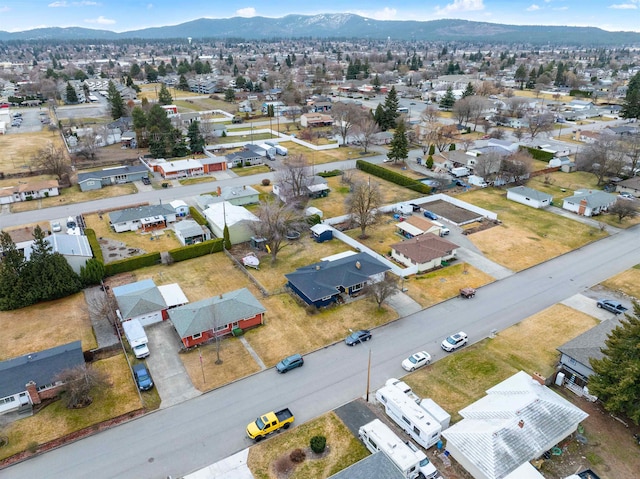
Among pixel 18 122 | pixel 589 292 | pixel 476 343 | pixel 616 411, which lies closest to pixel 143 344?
pixel 476 343

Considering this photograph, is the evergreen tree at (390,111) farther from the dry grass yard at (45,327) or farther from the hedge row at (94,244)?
the dry grass yard at (45,327)

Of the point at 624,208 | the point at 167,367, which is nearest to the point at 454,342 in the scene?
the point at 167,367

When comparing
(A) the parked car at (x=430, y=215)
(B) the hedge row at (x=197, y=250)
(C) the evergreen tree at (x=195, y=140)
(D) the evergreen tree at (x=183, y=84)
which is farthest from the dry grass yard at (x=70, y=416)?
(D) the evergreen tree at (x=183, y=84)

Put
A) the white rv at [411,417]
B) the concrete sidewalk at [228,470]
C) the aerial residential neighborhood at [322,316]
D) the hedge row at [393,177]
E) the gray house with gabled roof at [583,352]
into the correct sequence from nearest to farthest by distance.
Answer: the concrete sidewalk at [228,470]
the aerial residential neighborhood at [322,316]
the white rv at [411,417]
the gray house with gabled roof at [583,352]
the hedge row at [393,177]

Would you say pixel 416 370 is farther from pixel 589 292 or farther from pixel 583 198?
pixel 583 198

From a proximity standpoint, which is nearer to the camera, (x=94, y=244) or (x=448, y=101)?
(x=94, y=244)

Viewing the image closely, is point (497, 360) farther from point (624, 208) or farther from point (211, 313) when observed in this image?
point (624, 208)
